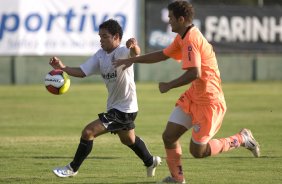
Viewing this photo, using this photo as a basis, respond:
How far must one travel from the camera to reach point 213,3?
1309 inches

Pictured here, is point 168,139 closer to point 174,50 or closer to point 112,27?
point 174,50

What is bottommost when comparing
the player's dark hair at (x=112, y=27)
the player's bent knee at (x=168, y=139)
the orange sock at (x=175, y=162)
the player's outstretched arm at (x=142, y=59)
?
the orange sock at (x=175, y=162)

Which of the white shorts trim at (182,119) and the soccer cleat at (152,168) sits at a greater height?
the white shorts trim at (182,119)

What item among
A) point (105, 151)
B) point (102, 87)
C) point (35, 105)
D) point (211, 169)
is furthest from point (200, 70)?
point (102, 87)

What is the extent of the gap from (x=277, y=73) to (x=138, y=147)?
78.3 ft

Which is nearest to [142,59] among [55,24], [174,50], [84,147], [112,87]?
[174,50]

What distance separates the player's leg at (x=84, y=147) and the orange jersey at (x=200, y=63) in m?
1.15

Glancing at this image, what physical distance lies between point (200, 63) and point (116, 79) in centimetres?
158

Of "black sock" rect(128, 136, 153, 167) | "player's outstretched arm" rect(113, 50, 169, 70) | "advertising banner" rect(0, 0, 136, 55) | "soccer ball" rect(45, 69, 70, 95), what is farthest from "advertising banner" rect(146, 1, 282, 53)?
"player's outstretched arm" rect(113, 50, 169, 70)

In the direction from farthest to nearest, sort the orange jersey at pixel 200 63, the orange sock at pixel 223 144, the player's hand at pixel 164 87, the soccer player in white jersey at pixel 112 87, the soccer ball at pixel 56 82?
the soccer ball at pixel 56 82 → the soccer player in white jersey at pixel 112 87 → the orange sock at pixel 223 144 → the orange jersey at pixel 200 63 → the player's hand at pixel 164 87

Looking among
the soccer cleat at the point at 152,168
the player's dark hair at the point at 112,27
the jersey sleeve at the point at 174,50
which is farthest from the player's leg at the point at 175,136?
the player's dark hair at the point at 112,27

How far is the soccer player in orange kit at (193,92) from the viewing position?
8992 millimetres

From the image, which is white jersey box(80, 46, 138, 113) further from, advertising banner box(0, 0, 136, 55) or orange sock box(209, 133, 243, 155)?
advertising banner box(0, 0, 136, 55)

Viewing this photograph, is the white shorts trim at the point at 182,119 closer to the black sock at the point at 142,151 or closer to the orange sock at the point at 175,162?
the orange sock at the point at 175,162
